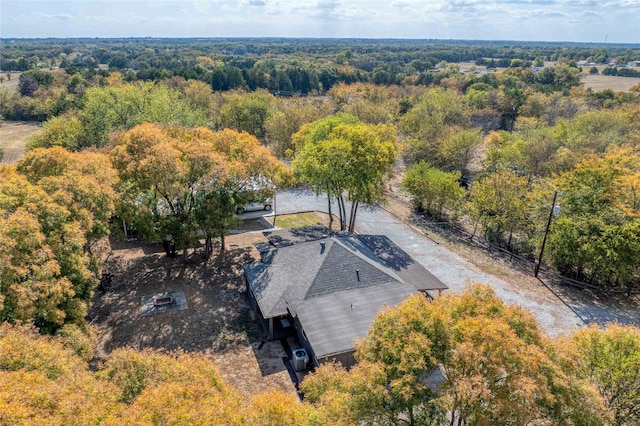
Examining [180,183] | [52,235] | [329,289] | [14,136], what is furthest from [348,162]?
[14,136]

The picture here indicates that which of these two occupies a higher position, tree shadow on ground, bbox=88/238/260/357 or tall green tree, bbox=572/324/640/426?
tall green tree, bbox=572/324/640/426

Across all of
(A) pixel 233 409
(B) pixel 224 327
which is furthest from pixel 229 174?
(A) pixel 233 409

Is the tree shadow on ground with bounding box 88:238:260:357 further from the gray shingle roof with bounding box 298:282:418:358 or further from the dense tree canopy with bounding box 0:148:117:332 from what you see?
the gray shingle roof with bounding box 298:282:418:358

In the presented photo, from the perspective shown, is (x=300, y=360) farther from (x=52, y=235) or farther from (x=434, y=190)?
(x=434, y=190)

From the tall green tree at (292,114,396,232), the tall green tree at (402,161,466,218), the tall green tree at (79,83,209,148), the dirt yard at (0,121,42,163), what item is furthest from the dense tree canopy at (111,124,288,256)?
the dirt yard at (0,121,42,163)

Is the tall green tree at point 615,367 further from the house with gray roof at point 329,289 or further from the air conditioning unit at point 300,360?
the air conditioning unit at point 300,360

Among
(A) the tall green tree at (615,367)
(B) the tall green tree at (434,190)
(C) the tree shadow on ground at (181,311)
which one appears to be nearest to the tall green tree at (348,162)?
(B) the tall green tree at (434,190)
